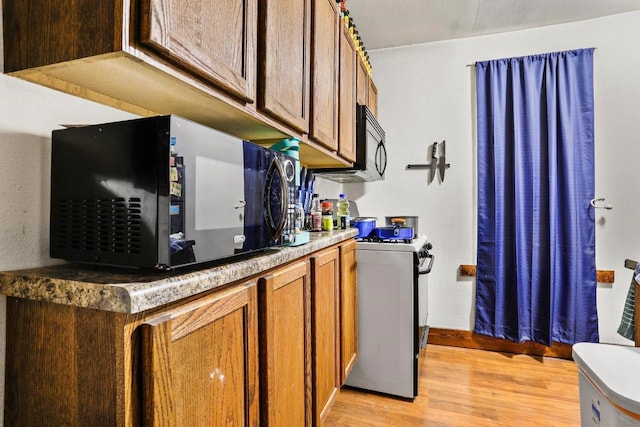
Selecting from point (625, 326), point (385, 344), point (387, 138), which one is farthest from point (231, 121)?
point (625, 326)

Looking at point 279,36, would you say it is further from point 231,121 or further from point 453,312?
point 453,312

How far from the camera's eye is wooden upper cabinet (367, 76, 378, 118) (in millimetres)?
2627

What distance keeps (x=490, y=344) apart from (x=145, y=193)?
2.90m

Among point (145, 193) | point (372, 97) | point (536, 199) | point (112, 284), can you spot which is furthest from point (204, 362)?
point (536, 199)

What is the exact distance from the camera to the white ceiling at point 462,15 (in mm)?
2295

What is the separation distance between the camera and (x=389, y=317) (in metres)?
2.05

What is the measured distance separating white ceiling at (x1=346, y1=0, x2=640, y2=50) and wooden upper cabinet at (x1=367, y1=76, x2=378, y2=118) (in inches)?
16.4

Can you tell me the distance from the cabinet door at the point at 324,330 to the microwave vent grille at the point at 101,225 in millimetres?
735

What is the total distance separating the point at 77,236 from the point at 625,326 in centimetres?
260

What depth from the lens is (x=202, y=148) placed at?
2.27 ft

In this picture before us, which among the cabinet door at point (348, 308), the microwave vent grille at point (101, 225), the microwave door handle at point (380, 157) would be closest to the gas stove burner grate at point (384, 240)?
the cabinet door at point (348, 308)

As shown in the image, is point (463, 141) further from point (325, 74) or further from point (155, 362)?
point (155, 362)

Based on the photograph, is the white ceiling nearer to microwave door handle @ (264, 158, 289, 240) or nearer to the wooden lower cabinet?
microwave door handle @ (264, 158, 289, 240)

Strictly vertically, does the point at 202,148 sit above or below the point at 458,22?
below
